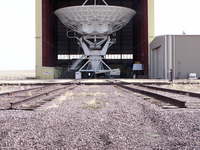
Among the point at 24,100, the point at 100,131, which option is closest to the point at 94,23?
the point at 24,100

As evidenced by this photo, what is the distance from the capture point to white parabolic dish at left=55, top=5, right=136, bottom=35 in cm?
5044

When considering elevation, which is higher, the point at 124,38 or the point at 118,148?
the point at 124,38

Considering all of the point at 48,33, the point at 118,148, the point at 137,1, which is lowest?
the point at 118,148

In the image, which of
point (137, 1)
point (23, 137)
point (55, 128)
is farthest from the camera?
point (137, 1)

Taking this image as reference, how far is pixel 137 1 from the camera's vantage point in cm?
5997

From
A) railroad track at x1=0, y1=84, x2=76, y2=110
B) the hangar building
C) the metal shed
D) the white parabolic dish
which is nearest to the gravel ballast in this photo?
railroad track at x1=0, y1=84, x2=76, y2=110

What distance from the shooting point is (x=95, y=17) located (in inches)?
2032

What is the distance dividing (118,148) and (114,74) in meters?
51.2

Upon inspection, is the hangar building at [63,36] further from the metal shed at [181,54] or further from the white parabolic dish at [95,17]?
the metal shed at [181,54]

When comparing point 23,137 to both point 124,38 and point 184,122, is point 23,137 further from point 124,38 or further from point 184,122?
point 124,38

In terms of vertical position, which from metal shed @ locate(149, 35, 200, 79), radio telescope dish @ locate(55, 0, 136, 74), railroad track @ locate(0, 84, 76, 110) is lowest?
railroad track @ locate(0, 84, 76, 110)

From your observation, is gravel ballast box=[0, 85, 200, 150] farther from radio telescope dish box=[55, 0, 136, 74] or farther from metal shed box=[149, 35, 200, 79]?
radio telescope dish box=[55, 0, 136, 74]

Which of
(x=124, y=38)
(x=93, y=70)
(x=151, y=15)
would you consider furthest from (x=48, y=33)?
(x=124, y=38)

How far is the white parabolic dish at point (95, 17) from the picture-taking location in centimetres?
5044
